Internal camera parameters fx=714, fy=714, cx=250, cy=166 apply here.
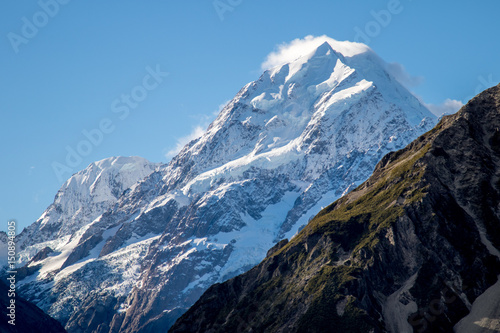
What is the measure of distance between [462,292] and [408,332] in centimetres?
1852

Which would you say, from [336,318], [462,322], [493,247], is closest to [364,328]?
[336,318]

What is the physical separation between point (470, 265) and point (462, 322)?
19.3 meters

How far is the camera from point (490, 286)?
620 ft

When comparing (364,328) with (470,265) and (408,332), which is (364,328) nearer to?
Result: (408,332)

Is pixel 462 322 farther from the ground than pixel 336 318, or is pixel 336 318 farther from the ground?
pixel 336 318

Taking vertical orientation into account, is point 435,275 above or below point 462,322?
above

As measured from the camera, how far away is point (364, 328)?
626 feet

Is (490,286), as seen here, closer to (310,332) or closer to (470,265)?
(470,265)

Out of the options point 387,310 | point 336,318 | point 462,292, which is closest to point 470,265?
point 462,292

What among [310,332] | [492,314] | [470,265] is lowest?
[492,314]

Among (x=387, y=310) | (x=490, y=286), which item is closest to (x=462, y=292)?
(x=490, y=286)

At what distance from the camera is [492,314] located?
178875 mm

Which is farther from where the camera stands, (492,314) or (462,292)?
(462,292)

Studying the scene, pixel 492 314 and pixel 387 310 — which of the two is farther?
pixel 387 310
